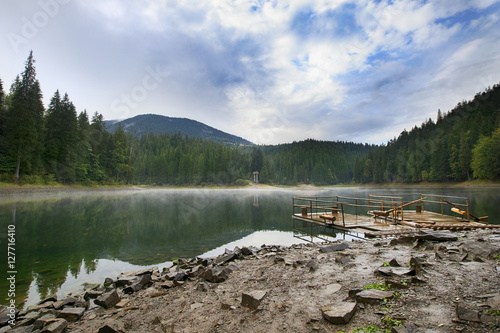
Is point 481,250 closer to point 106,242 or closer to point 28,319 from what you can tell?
point 28,319

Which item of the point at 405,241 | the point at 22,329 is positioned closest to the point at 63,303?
the point at 22,329

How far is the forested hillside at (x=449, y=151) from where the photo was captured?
70.8 m

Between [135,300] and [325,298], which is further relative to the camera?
[135,300]

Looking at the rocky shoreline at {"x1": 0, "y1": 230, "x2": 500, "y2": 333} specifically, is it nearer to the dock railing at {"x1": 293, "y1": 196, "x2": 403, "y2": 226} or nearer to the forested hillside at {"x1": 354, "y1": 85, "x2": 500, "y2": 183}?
the dock railing at {"x1": 293, "y1": 196, "x2": 403, "y2": 226}

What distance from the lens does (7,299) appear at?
26.5 feet

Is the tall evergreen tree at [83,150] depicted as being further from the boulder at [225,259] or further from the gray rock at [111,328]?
the gray rock at [111,328]

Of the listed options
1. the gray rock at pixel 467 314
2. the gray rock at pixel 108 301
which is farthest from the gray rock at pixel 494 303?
the gray rock at pixel 108 301

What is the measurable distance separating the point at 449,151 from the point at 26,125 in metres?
128

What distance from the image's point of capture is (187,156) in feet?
416

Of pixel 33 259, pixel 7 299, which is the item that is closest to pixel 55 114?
pixel 33 259

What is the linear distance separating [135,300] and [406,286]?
7162 millimetres

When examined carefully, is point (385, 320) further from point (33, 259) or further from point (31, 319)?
point (33, 259)

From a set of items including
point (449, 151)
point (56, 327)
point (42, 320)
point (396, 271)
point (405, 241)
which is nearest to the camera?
point (56, 327)

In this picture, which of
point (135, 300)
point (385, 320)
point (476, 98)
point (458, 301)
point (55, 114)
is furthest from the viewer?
point (476, 98)
